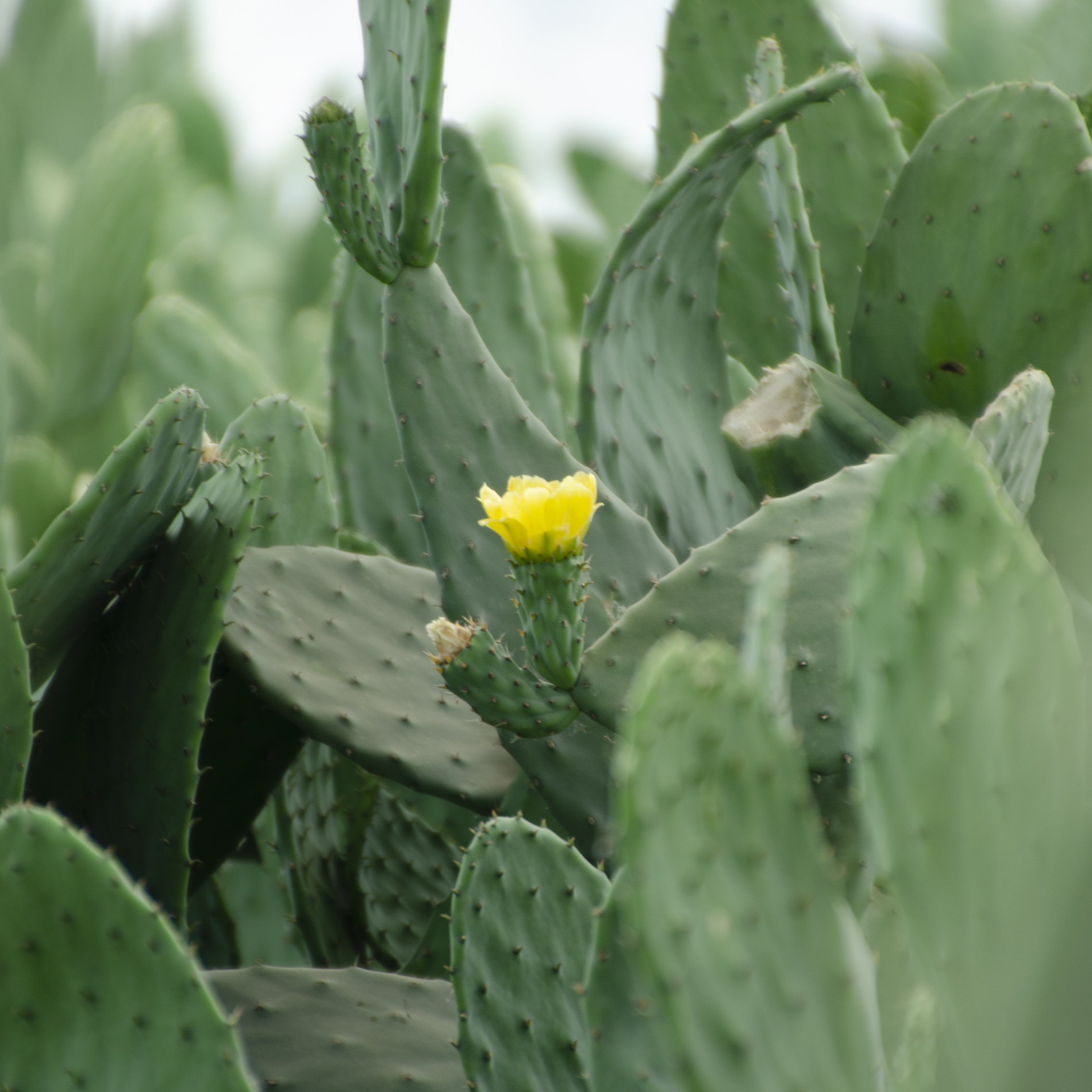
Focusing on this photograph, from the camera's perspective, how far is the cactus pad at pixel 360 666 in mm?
713

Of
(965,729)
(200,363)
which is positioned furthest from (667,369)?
(200,363)

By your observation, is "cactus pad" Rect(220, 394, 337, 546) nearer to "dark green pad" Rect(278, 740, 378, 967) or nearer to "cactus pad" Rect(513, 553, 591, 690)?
"dark green pad" Rect(278, 740, 378, 967)

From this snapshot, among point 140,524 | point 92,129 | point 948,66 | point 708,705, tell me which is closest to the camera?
point 708,705

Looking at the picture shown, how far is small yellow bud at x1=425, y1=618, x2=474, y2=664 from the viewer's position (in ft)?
1.93

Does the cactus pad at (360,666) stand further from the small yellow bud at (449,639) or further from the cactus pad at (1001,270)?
the cactus pad at (1001,270)

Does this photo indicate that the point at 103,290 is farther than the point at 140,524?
Yes

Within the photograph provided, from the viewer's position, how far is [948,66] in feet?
6.63

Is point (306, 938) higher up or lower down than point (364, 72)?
lower down

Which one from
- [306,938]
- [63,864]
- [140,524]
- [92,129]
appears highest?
[92,129]

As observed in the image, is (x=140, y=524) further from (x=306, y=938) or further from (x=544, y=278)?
(x=544, y=278)

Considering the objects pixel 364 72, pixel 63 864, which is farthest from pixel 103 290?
pixel 63 864

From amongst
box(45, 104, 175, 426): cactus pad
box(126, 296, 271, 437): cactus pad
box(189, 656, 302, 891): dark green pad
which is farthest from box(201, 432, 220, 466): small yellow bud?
box(45, 104, 175, 426): cactus pad

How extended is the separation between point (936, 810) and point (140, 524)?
0.48 meters

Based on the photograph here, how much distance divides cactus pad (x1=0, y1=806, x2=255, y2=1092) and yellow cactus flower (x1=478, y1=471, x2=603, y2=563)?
8.7 inches
